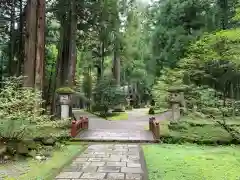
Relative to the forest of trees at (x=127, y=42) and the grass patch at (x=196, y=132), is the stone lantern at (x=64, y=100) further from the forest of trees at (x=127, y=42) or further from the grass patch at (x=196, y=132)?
the grass patch at (x=196, y=132)

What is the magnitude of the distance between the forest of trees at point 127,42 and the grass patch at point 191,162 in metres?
2.27

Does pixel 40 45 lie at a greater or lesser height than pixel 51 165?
greater

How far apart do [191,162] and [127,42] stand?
18.7 meters

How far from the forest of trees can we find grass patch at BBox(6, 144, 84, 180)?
4.50 meters

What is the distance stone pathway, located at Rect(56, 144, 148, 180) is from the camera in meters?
5.17

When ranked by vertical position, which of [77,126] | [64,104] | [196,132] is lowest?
[196,132]

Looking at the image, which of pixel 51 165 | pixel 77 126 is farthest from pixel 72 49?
pixel 51 165

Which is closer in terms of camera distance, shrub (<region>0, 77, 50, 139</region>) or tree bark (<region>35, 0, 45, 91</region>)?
shrub (<region>0, 77, 50, 139</region>)

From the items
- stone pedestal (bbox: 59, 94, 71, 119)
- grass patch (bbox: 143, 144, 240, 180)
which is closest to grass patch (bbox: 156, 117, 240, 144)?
grass patch (bbox: 143, 144, 240, 180)

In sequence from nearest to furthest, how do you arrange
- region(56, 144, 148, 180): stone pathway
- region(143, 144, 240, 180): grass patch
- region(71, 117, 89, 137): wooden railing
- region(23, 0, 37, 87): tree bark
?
region(56, 144, 148, 180): stone pathway → region(143, 144, 240, 180): grass patch → region(71, 117, 89, 137): wooden railing → region(23, 0, 37, 87): tree bark

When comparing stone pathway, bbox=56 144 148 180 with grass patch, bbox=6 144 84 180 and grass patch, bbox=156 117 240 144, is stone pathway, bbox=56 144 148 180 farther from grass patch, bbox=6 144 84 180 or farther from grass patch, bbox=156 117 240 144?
grass patch, bbox=156 117 240 144

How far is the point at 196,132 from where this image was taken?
9.87 meters

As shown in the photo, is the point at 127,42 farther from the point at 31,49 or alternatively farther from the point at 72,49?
the point at 31,49

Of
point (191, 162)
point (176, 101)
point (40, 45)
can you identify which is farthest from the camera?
point (40, 45)
